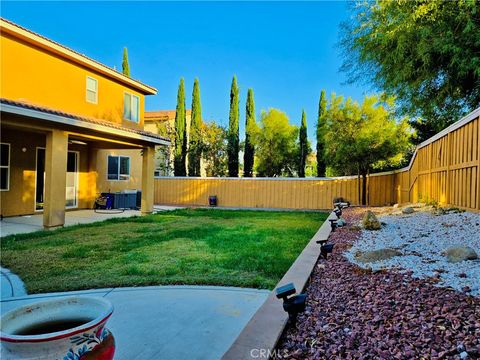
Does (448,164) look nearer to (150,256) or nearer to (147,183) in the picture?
(150,256)

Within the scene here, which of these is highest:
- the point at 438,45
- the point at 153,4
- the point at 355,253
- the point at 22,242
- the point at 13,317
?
the point at 153,4

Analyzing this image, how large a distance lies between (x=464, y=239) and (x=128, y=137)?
931 centimetres

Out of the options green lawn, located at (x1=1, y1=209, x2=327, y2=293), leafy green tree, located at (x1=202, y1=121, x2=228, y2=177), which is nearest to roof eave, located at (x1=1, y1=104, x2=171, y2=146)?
green lawn, located at (x1=1, y1=209, x2=327, y2=293)

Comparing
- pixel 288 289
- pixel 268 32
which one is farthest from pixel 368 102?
pixel 288 289

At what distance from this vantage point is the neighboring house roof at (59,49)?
8.12m

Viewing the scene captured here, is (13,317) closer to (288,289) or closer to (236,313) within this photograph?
(288,289)

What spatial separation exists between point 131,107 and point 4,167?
5134 millimetres

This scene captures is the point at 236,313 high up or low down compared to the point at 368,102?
down

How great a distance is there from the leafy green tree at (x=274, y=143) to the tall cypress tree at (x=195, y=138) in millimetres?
3849

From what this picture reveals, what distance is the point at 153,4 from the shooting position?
1027 cm

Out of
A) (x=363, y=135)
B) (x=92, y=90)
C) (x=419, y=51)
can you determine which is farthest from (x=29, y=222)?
(x=363, y=135)

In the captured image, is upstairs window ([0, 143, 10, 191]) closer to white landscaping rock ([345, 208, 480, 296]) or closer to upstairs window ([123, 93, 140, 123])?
upstairs window ([123, 93, 140, 123])

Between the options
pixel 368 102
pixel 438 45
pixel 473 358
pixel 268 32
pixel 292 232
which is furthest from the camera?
pixel 368 102

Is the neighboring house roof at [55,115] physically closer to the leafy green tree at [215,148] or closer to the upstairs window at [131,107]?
the upstairs window at [131,107]
